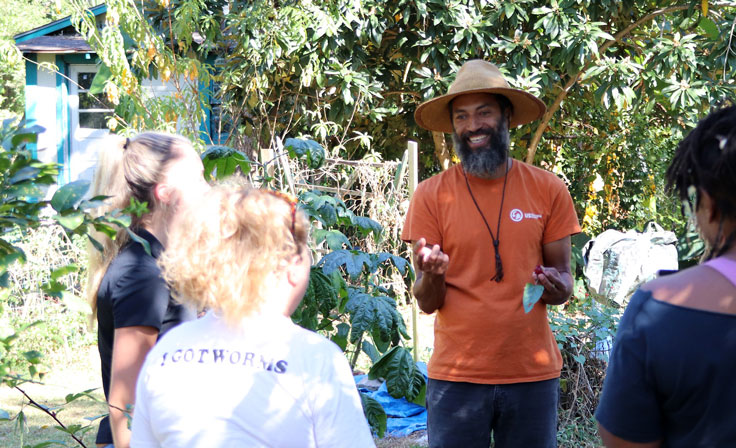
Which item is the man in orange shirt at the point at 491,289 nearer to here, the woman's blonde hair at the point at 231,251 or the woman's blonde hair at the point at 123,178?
the woman's blonde hair at the point at 123,178

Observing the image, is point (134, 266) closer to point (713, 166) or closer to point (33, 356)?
point (33, 356)

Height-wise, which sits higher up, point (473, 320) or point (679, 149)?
point (679, 149)

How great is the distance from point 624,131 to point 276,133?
501 centimetres

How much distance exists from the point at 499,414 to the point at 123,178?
157 cm

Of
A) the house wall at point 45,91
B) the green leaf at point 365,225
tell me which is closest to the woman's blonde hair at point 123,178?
the green leaf at point 365,225

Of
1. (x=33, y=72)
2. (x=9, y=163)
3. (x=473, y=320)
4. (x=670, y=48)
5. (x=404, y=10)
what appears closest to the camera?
(x=9, y=163)

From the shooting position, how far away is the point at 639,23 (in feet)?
27.0

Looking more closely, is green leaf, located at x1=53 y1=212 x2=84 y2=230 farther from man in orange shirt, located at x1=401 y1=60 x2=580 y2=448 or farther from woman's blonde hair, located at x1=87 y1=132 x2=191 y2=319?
man in orange shirt, located at x1=401 y1=60 x2=580 y2=448

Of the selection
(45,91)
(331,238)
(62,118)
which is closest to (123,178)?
(331,238)

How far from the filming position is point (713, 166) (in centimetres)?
135

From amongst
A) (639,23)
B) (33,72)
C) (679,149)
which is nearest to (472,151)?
(679,149)

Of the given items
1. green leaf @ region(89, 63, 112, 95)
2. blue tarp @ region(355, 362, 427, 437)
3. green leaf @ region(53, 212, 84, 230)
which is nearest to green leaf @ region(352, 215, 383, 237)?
green leaf @ region(53, 212, 84, 230)

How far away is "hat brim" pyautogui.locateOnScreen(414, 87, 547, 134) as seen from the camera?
2943mm

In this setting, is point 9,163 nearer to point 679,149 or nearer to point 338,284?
point 679,149
